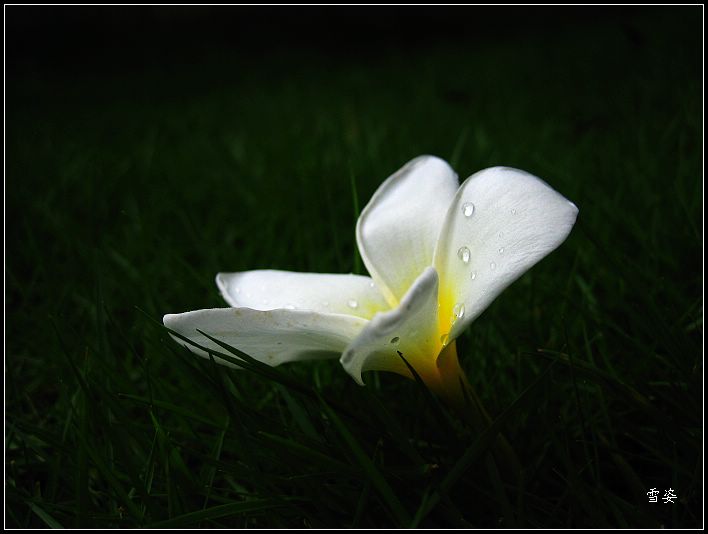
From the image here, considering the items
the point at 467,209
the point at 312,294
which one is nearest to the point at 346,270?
the point at 312,294

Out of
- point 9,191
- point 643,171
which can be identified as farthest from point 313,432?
point 9,191

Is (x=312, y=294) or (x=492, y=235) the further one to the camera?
(x=312, y=294)

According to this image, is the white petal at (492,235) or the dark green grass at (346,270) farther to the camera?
the dark green grass at (346,270)

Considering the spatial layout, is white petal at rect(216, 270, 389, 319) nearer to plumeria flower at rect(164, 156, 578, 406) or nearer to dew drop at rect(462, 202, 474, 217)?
plumeria flower at rect(164, 156, 578, 406)

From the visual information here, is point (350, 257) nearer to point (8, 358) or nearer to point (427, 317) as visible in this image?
point (8, 358)

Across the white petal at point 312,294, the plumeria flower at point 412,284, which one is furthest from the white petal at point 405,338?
the white petal at point 312,294

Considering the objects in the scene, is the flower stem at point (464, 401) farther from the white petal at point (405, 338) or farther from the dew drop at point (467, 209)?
the dew drop at point (467, 209)

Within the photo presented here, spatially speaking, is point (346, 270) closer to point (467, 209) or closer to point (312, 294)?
point (312, 294)
